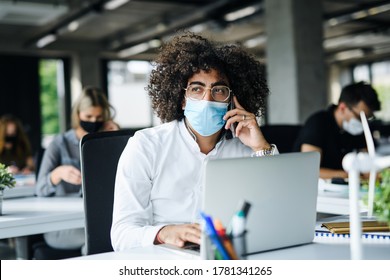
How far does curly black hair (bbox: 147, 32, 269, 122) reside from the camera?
208cm

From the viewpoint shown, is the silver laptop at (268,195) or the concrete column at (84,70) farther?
the concrete column at (84,70)

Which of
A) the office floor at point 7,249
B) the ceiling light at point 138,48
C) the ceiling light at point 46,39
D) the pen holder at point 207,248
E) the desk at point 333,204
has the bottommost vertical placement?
A: the office floor at point 7,249

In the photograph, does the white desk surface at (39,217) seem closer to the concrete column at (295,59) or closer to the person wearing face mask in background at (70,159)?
the person wearing face mask in background at (70,159)

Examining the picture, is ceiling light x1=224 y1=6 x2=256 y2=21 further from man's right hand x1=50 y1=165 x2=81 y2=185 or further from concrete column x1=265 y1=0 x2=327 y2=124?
man's right hand x1=50 y1=165 x2=81 y2=185

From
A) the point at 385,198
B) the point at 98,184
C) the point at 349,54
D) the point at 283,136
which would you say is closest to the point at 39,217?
the point at 98,184

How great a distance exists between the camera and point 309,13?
7.12 meters

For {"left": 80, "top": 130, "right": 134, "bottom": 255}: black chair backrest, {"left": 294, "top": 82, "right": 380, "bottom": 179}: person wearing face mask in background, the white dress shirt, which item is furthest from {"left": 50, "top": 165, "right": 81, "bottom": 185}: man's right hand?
{"left": 294, "top": 82, "right": 380, "bottom": 179}: person wearing face mask in background

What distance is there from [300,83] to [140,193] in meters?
5.30

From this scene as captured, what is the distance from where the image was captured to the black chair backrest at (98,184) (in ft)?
7.36

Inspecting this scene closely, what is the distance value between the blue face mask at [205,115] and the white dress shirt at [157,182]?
0.06 metres

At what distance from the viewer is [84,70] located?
12.9 m

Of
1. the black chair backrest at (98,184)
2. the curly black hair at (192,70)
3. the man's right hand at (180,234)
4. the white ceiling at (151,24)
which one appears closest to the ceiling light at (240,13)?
the white ceiling at (151,24)

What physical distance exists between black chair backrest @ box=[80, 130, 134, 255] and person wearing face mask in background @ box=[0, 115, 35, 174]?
3.87 m

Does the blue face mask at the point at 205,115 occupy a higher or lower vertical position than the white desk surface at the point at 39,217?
higher
